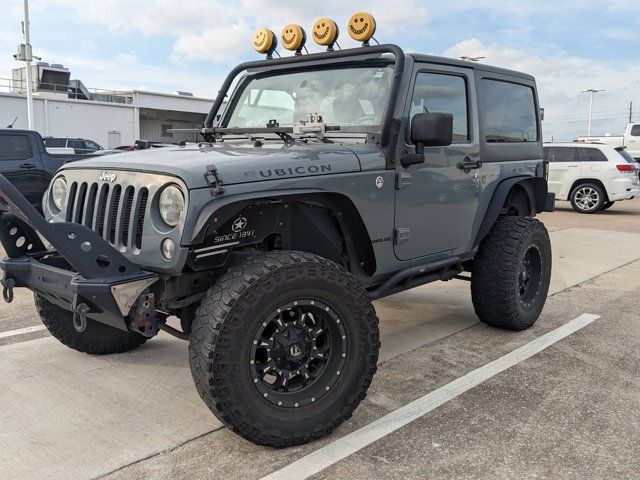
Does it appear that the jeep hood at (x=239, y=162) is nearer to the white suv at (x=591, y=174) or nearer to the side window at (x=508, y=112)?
the side window at (x=508, y=112)

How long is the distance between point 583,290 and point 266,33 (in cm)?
444

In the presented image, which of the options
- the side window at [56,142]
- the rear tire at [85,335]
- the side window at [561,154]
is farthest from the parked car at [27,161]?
the side window at [56,142]

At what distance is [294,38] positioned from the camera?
13.7ft

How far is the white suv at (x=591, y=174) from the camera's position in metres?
14.6

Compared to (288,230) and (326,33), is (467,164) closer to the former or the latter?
(326,33)

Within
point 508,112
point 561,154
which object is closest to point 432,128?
point 508,112

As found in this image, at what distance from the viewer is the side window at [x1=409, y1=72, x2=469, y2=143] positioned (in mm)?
3836

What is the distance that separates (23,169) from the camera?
381 inches

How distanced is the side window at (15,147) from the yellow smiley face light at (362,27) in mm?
7781

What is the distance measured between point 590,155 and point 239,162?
14.2m

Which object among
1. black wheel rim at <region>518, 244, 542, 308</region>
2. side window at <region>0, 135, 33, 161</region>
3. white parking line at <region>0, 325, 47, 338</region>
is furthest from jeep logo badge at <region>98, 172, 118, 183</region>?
side window at <region>0, 135, 33, 161</region>

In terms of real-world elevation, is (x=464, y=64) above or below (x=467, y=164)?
above

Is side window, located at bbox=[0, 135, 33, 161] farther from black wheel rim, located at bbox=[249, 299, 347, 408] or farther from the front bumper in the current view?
black wheel rim, located at bbox=[249, 299, 347, 408]

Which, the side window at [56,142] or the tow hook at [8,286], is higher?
the side window at [56,142]
